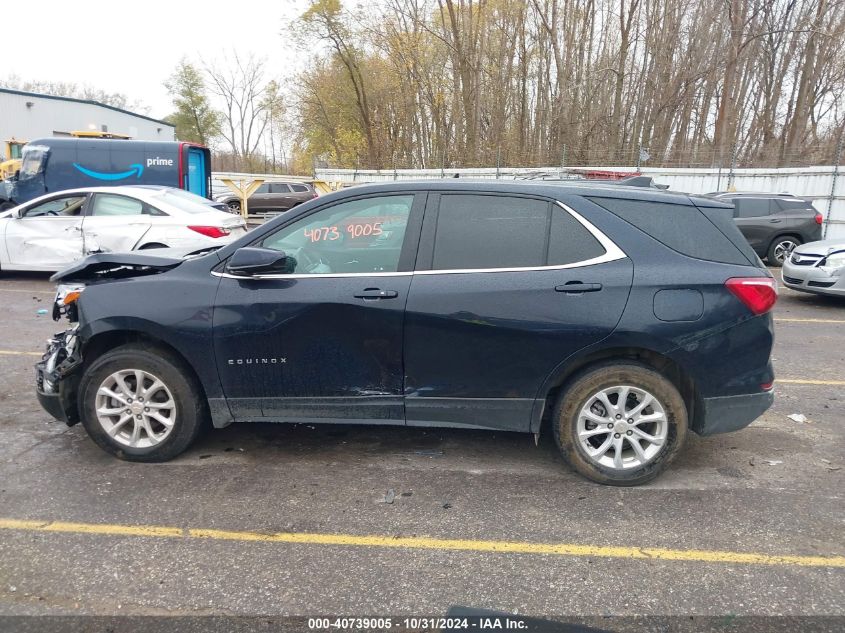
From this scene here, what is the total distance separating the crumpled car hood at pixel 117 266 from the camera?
12.9 ft

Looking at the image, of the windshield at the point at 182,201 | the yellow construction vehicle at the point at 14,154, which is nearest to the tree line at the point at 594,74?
the yellow construction vehicle at the point at 14,154

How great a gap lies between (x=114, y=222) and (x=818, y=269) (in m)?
10.7

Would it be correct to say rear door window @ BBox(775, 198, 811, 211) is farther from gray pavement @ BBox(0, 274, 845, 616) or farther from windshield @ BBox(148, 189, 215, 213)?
windshield @ BBox(148, 189, 215, 213)

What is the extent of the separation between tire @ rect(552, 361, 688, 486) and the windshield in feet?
25.2

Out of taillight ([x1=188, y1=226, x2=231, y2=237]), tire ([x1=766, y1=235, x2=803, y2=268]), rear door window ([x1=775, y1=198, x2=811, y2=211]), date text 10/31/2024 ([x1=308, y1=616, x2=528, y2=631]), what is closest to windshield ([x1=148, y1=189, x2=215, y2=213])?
taillight ([x1=188, y1=226, x2=231, y2=237])

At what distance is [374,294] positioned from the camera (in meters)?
3.61

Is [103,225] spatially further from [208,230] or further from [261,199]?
[261,199]

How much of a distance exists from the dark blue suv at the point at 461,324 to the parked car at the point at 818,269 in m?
6.87

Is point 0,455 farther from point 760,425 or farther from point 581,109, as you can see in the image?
point 581,109

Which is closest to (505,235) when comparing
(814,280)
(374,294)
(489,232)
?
(489,232)

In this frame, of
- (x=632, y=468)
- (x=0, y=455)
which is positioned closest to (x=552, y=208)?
(x=632, y=468)

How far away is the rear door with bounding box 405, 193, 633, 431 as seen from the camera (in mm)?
3502

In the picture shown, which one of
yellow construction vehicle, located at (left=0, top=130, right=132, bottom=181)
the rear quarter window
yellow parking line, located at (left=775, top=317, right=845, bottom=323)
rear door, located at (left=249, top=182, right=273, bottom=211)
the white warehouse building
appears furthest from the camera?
the white warehouse building

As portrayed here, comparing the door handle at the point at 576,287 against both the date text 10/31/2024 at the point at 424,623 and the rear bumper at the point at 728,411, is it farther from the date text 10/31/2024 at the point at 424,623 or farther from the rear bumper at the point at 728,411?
the date text 10/31/2024 at the point at 424,623
